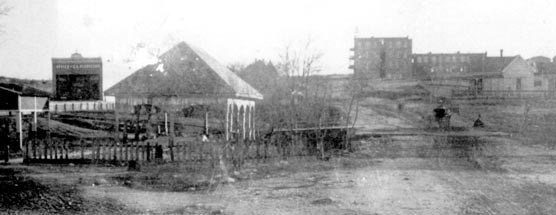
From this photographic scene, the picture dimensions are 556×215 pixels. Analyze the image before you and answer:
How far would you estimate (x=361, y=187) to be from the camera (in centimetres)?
1362

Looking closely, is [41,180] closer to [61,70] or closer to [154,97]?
[154,97]

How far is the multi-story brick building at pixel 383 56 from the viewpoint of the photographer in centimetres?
9056

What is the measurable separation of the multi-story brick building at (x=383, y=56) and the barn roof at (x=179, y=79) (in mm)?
67653

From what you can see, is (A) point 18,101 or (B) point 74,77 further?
(B) point 74,77

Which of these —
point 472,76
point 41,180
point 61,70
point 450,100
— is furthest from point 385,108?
point 41,180

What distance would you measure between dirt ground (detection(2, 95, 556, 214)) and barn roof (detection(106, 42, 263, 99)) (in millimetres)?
5825

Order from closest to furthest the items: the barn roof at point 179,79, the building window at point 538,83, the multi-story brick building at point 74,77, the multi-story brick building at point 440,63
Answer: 1. the barn roof at point 179,79
2. the multi-story brick building at point 74,77
3. the building window at point 538,83
4. the multi-story brick building at point 440,63

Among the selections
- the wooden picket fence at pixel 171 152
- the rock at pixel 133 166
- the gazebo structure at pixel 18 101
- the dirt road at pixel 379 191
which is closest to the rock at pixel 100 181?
the dirt road at pixel 379 191

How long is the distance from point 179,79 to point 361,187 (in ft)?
39.9

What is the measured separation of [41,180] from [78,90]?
50.6 metres

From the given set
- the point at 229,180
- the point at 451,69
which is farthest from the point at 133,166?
the point at 451,69

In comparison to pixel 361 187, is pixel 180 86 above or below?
above

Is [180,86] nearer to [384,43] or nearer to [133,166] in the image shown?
[133,166]

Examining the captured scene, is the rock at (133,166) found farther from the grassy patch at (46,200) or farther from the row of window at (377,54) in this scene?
the row of window at (377,54)
